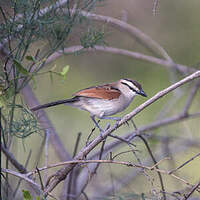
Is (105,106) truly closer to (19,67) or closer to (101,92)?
(101,92)

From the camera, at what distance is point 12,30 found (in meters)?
2.02

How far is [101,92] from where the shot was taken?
3.23 metres

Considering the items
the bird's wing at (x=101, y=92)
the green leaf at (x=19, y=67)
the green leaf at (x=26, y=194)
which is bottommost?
the green leaf at (x=26, y=194)

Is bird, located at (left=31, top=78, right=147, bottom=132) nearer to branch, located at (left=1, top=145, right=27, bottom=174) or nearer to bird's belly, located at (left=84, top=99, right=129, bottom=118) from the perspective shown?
bird's belly, located at (left=84, top=99, right=129, bottom=118)

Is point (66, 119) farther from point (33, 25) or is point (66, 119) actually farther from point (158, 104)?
point (33, 25)

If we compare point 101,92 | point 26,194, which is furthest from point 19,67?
point 101,92

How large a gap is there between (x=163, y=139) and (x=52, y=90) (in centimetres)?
181

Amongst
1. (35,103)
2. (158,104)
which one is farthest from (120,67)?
(35,103)

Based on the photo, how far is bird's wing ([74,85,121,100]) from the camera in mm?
3170

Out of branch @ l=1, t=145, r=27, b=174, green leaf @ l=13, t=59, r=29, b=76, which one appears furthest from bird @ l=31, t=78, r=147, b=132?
green leaf @ l=13, t=59, r=29, b=76

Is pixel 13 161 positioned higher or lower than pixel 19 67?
lower

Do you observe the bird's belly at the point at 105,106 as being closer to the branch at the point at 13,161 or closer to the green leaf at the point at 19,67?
the branch at the point at 13,161

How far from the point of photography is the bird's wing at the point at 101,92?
317 centimetres

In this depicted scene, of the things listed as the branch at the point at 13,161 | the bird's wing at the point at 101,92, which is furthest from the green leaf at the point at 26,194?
the bird's wing at the point at 101,92
